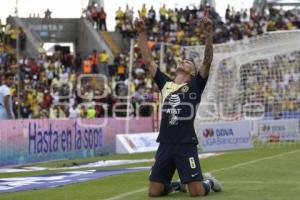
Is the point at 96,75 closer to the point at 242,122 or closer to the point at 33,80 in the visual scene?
the point at 33,80

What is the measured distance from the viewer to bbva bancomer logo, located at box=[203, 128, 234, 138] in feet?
80.5

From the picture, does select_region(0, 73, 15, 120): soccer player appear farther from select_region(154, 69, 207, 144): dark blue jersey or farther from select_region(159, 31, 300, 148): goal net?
select_region(154, 69, 207, 144): dark blue jersey

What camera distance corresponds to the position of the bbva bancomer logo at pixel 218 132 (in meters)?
24.5

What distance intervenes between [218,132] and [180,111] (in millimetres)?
14746

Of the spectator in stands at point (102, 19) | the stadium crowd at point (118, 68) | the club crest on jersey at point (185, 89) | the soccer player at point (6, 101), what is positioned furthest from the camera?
the spectator in stands at point (102, 19)

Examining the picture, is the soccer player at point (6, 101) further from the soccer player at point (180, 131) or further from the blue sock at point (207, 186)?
the blue sock at point (207, 186)

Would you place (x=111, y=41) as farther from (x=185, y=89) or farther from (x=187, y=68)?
(x=185, y=89)

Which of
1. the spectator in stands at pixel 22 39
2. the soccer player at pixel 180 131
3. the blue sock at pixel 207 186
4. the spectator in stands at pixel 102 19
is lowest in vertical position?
the blue sock at pixel 207 186

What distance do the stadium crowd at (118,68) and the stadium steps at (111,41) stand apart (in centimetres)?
59

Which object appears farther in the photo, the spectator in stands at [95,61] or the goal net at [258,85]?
the spectator in stands at [95,61]

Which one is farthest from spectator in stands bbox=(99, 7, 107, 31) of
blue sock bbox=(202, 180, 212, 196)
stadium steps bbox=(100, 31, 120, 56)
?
blue sock bbox=(202, 180, 212, 196)

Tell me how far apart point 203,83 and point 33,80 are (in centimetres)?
2194

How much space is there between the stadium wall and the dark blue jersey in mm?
10401

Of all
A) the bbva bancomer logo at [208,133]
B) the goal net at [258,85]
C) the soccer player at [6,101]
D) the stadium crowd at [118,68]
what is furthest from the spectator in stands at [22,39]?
the soccer player at [6,101]
